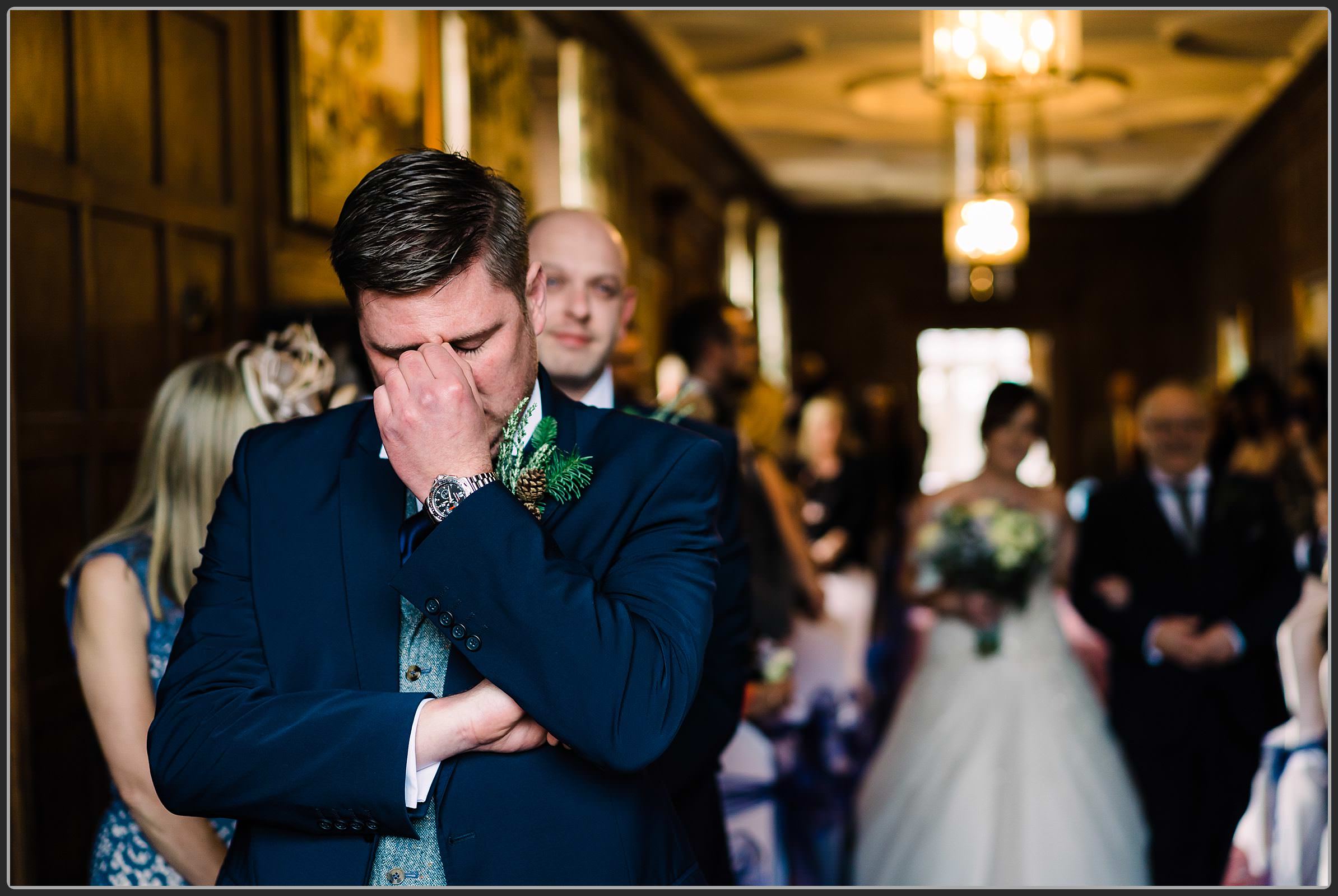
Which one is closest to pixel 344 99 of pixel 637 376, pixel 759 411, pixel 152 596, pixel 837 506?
pixel 637 376

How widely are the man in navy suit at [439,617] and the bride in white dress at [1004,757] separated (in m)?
3.16

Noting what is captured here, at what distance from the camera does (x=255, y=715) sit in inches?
57.1

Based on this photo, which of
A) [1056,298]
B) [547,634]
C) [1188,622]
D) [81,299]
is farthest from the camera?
[1056,298]

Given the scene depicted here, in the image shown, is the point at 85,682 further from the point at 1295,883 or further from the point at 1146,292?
the point at 1146,292

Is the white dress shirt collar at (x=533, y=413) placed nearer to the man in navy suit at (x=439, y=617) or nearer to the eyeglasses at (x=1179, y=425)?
the man in navy suit at (x=439, y=617)

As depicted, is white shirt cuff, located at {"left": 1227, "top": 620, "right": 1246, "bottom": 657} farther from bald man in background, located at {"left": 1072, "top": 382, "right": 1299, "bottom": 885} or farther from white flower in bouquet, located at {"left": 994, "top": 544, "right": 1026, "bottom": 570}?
white flower in bouquet, located at {"left": 994, "top": 544, "right": 1026, "bottom": 570}

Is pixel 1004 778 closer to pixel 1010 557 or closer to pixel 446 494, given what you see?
pixel 1010 557

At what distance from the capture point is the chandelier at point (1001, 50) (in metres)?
6.88

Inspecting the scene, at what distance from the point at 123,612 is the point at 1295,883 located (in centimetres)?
303

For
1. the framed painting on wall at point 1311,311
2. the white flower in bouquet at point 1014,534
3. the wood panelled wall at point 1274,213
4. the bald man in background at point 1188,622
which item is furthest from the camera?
the wood panelled wall at point 1274,213

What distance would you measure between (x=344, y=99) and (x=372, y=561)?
339cm

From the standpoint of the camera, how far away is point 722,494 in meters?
2.27

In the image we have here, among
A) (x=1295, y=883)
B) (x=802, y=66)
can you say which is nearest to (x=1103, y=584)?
(x=1295, y=883)

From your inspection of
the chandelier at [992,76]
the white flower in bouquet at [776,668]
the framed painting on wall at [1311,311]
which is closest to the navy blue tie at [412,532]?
the white flower in bouquet at [776,668]
